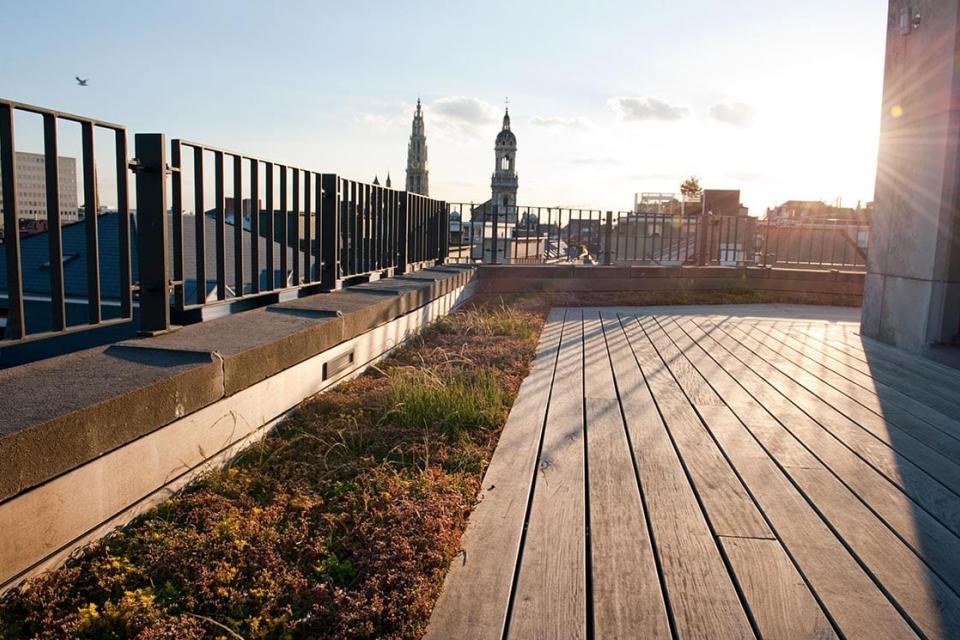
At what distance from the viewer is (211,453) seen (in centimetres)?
271

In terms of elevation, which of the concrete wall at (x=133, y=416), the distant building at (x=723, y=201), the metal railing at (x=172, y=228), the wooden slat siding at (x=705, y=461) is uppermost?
the distant building at (x=723, y=201)

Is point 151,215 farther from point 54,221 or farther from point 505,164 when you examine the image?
point 505,164

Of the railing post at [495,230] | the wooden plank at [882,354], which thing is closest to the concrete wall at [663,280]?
the railing post at [495,230]

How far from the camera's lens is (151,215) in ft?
9.91

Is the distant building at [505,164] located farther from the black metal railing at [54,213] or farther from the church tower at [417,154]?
the black metal railing at [54,213]

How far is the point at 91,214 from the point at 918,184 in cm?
624

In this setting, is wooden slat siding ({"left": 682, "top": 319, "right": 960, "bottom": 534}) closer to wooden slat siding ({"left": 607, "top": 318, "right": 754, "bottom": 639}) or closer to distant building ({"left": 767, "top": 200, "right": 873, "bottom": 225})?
wooden slat siding ({"left": 607, "top": 318, "right": 754, "bottom": 639})

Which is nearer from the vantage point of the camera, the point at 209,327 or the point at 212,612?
the point at 212,612

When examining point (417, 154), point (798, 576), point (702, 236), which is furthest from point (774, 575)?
point (417, 154)

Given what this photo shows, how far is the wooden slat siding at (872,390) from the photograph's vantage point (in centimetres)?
385

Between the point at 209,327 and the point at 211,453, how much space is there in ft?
2.93

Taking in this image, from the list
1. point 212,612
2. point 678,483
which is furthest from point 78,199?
point 678,483

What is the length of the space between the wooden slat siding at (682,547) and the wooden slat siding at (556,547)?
0.26m

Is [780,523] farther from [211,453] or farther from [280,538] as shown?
[211,453]
